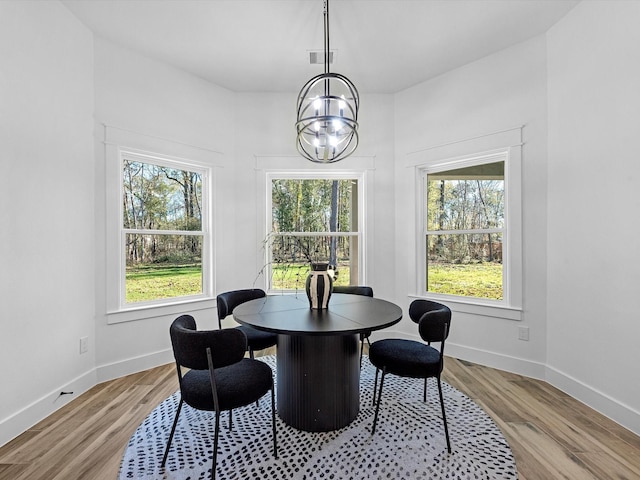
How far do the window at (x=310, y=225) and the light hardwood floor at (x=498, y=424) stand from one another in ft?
5.53

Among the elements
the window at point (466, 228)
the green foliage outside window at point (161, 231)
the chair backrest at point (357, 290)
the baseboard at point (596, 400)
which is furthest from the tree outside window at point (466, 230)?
the green foliage outside window at point (161, 231)

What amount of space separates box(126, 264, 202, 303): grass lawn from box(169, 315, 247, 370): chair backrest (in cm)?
193

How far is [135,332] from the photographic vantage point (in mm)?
3100

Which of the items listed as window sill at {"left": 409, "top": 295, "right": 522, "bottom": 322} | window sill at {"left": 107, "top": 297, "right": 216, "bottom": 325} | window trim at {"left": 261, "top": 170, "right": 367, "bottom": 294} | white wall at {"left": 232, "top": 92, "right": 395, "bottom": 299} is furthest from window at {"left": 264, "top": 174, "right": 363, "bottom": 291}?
window sill at {"left": 409, "top": 295, "right": 522, "bottom": 322}

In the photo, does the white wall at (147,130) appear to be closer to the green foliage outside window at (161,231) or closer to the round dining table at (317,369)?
the green foliage outside window at (161,231)

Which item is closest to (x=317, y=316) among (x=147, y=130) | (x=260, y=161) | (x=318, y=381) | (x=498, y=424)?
(x=318, y=381)

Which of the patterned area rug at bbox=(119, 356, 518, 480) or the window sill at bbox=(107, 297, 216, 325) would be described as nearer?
the patterned area rug at bbox=(119, 356, 518, 480)

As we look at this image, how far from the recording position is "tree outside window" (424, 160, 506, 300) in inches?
131

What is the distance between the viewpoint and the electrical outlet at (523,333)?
3010 mm

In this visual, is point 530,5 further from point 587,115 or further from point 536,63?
point 587,115

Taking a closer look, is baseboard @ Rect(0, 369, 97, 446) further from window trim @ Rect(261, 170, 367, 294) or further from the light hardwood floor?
window trim @ Rect(261, 170, 367, 294)

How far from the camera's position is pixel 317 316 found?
2.10m

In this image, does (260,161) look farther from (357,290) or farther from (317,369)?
(317,369)

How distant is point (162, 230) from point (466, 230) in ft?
10.6
